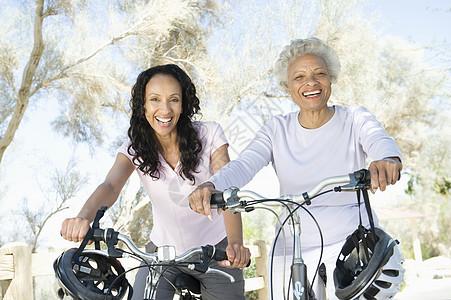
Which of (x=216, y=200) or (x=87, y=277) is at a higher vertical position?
(x=216, y=200)

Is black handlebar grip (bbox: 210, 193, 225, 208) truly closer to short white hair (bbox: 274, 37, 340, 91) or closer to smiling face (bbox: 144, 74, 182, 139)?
smiling face (bbox: 144, 74, 182, 139)

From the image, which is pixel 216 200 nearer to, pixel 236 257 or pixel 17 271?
pixel 236 257

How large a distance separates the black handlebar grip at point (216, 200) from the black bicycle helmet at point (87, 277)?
1.20ft

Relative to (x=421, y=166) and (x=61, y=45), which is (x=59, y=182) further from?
(x=421, y=166)

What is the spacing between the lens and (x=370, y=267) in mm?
1411

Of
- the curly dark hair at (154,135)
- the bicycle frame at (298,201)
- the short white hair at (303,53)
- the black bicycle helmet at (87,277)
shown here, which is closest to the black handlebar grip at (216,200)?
the bicycle frame at (298,201)

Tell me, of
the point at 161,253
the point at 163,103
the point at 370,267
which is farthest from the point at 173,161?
the point at 370,267

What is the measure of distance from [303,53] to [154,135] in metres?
0.81

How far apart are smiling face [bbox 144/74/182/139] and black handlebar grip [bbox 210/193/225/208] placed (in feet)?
2.53

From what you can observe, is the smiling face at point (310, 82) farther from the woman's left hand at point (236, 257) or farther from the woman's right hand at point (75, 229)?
the woman's right hand at point (75, 229)

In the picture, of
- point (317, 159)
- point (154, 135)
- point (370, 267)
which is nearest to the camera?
point (370, 267)

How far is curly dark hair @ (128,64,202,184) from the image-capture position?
243 cm

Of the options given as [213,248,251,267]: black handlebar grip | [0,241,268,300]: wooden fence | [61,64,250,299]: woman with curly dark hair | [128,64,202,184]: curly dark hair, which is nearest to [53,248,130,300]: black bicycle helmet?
[213,248,251,267]: black handlebar grip

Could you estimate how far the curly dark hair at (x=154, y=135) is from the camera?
2428mm
